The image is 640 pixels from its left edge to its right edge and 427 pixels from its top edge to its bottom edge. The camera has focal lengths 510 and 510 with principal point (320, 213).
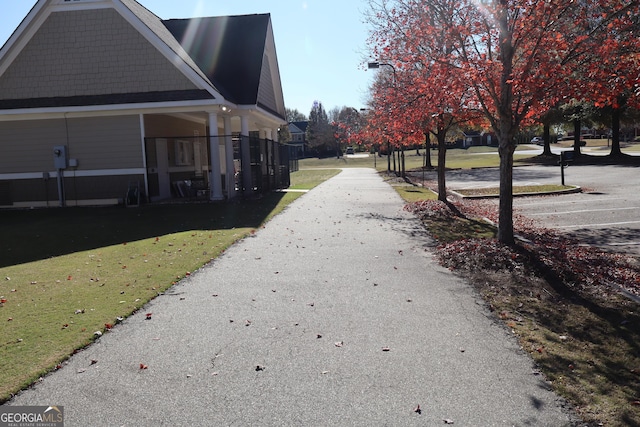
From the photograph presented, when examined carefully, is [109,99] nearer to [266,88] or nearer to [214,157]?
[214,157]

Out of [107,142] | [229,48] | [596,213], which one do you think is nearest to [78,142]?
[107,142]

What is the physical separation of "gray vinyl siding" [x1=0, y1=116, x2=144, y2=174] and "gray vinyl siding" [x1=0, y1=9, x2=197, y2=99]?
101 centimetres

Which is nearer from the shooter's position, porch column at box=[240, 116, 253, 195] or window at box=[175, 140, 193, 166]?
porch column at box=[240, 116, 253, 195]

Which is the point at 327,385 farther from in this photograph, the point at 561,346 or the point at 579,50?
the point at 579,50

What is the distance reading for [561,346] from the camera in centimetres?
488

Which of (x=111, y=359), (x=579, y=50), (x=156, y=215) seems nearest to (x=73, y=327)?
(x=111, y=359)

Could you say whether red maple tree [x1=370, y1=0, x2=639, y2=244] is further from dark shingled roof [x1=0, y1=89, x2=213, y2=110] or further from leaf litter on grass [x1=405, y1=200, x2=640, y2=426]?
dark shingled roof [x1=0, y1=89, x2=213, y2=110]

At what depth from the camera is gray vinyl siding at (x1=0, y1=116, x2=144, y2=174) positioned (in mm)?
17797

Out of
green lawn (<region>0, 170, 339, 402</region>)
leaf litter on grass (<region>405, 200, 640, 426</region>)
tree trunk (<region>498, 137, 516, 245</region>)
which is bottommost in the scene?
leaf litter on grass (<region>405, 200, 640, 426</region>)

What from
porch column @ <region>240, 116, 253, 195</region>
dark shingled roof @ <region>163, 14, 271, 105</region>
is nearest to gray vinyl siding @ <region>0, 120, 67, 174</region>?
dark shingled roof @ <region>163, 14, 271, 105</region>

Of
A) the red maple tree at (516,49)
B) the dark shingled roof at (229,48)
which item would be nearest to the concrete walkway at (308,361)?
the red maple tree at (516,49)

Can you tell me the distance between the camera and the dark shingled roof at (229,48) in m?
20.0

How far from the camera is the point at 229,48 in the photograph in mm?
22344

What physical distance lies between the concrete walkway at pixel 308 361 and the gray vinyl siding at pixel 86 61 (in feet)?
39.8
